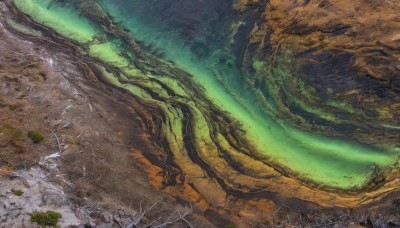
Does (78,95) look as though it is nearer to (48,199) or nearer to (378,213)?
(48,199)

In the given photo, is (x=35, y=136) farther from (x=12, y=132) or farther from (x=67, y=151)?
(x=67, y=151)

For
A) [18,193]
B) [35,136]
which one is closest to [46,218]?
[18,193]

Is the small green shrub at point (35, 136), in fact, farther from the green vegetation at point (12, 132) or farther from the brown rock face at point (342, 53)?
the brown rock face at point (342, 53)

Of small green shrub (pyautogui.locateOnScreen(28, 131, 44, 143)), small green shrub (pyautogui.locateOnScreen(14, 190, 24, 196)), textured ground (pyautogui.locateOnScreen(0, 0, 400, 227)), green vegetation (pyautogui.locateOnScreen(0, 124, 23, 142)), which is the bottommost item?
small green shrub (pyautogui.locateOnScreen(14, 190, 24, 196))

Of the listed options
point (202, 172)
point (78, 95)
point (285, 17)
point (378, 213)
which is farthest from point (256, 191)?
point (285, 17)

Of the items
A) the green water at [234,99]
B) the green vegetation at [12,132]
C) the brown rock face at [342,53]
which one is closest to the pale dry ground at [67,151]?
the green vegetation at [12,132]

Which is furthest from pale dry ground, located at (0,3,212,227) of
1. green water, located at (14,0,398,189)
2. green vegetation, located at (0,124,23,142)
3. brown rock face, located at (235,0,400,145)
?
brown rock face, located at (235,0,400,145)

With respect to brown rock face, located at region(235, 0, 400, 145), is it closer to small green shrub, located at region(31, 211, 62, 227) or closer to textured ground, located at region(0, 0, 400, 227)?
textured ground, located at region(0, 0, 400, 227)
